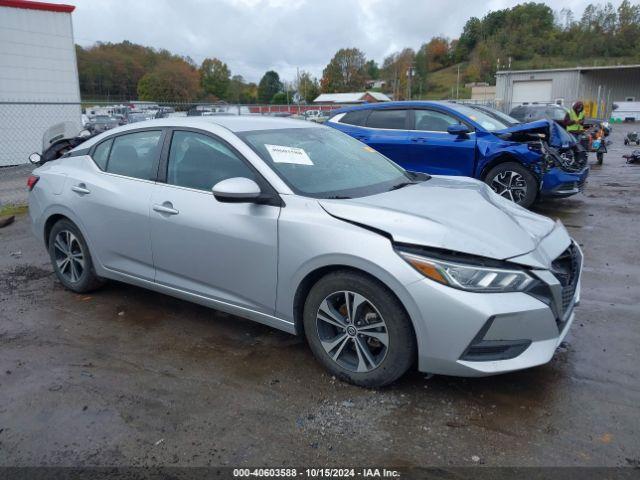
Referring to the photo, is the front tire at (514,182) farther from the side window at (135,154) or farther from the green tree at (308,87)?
the green tree at (308,87)

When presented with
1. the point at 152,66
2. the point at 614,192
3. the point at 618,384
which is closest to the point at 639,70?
the point at 152,66

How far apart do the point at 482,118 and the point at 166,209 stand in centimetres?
610

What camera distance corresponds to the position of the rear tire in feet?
15.5

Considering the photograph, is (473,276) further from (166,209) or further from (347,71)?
(347,71)

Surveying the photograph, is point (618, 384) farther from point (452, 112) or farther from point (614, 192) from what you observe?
point (614, 192)

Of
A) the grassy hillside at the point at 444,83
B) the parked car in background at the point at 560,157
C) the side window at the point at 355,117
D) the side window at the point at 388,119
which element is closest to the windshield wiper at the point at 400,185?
the parked car in background at the point at 560,157

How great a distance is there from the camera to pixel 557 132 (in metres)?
8.92

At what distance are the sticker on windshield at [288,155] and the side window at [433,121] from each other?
195 inches

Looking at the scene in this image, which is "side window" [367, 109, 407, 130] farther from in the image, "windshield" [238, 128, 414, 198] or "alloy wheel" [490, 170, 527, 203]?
"windshield" [238, 128, 414, 198]

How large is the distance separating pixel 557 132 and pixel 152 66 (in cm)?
3842

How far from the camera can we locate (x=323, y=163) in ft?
12.7

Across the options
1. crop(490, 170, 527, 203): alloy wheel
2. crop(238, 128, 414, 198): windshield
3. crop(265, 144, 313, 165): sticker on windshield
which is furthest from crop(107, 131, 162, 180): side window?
crop(490, 170, 527, 203): alloy wheel

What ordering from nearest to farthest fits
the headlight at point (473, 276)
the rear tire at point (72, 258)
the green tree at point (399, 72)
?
the headlight at point (473, 276) → the rear tire at point (72, 258) → the green tree at point (399, 72)

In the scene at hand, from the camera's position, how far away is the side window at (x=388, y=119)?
28.2 ft
